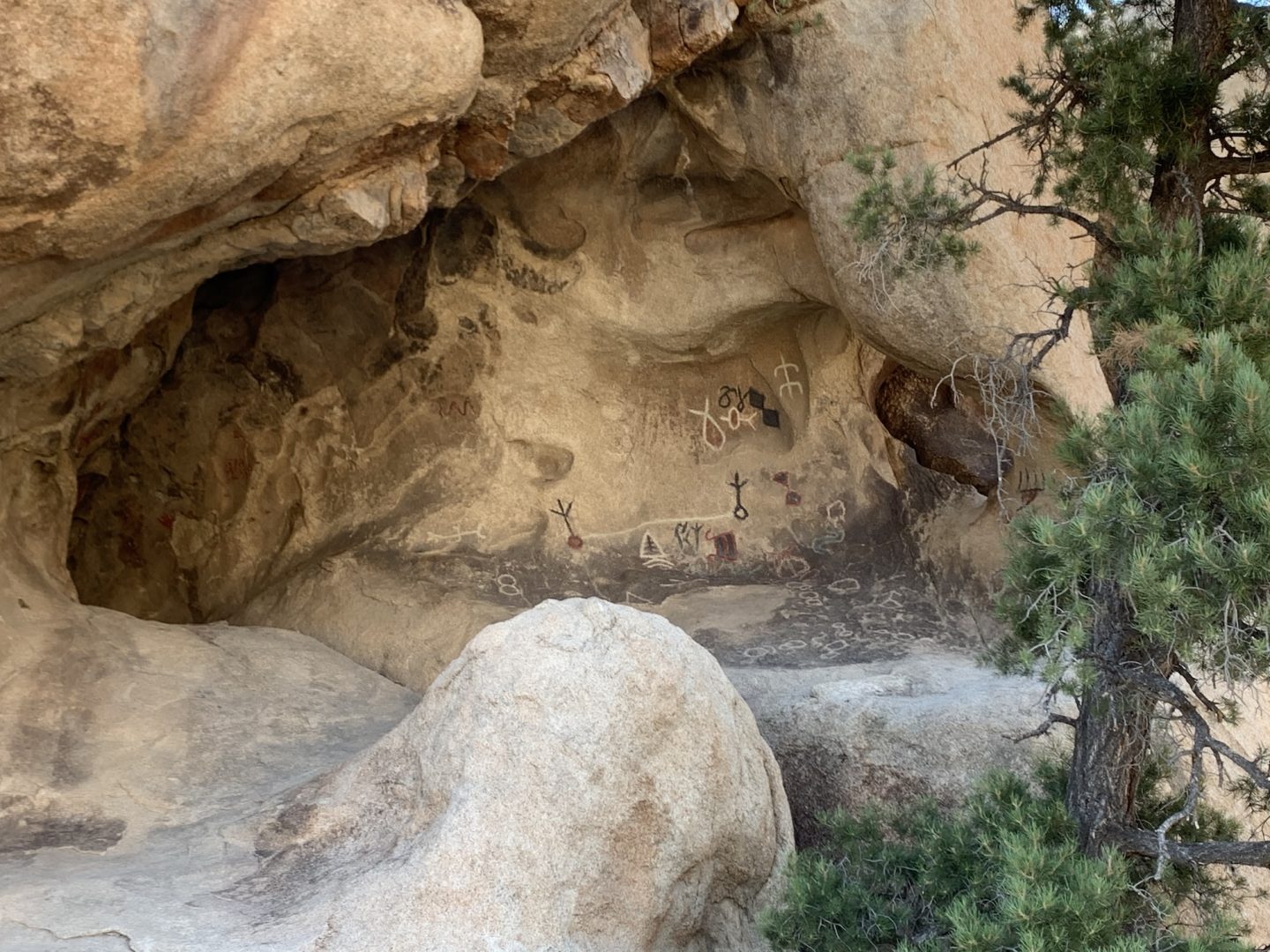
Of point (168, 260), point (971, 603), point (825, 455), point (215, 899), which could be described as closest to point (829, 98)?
point (825, 455)

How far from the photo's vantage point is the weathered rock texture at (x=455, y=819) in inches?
123

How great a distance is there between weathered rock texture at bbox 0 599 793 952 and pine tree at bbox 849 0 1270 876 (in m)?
0.99

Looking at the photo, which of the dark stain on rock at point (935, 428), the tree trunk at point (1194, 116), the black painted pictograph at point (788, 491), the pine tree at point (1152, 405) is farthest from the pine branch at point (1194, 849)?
the black painted pictograph at point (788, 491)

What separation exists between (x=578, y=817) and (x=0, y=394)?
290 centimetres

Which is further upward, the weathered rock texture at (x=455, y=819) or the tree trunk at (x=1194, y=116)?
the tree trunk at (x=1194, y=116)

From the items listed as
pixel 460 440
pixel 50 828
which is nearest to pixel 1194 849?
pixel 50 828

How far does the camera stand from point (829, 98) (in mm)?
5035

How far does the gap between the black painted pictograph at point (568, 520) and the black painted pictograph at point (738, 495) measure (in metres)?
0.74

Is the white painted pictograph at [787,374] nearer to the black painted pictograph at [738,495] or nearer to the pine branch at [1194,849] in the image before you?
the black painted pictograph at [738,495]

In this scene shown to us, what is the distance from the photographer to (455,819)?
129 inches

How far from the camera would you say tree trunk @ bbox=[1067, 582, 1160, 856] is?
9.70 ft

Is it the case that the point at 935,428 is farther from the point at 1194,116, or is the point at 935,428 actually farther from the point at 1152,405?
the point at 1152,405

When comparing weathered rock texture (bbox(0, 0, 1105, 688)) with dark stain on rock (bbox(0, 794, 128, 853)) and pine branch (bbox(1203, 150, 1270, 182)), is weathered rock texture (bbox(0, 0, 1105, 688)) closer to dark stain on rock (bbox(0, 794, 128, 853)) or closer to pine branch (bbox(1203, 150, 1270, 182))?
dark stain on rock (bbox(0, 794, 128, 853))

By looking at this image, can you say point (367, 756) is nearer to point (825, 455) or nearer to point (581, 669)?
point (581, 669)
